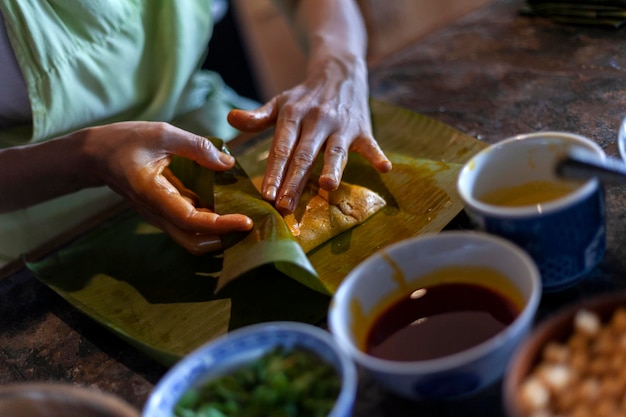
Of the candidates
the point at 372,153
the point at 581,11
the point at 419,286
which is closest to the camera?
the point at 419,286

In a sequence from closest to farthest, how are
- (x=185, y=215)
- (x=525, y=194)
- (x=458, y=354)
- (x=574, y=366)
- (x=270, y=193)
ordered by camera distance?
(x=574, y=366)
(x=458, y=354)
(x=525, y=194)
(x=185, y=215)
(x=270, y=193)

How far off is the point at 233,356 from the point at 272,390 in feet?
0.29

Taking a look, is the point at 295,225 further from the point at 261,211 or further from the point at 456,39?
the point at 456,39

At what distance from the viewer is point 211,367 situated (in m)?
0.97

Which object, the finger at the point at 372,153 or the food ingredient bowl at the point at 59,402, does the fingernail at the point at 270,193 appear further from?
the food ingredient bowl at the point at 59,402

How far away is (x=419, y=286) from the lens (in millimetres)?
1100

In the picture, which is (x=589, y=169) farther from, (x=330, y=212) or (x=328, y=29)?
(x=328, y=29)

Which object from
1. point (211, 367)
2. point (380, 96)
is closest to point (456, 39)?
point (380, 96)

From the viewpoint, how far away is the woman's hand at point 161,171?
1.41 metres

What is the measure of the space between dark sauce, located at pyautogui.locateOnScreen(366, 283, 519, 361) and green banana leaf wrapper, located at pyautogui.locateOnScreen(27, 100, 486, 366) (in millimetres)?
205

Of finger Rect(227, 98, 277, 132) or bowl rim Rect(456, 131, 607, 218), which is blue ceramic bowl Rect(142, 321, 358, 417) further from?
finger Rect(227, 98, 277, 132)

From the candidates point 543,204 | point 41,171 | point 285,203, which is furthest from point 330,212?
point 41,171

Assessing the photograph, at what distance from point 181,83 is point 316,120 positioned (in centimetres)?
54

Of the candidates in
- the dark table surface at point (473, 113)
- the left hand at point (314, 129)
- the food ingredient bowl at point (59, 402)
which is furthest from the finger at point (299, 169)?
the food ingredient bowl at point (59, 402)
